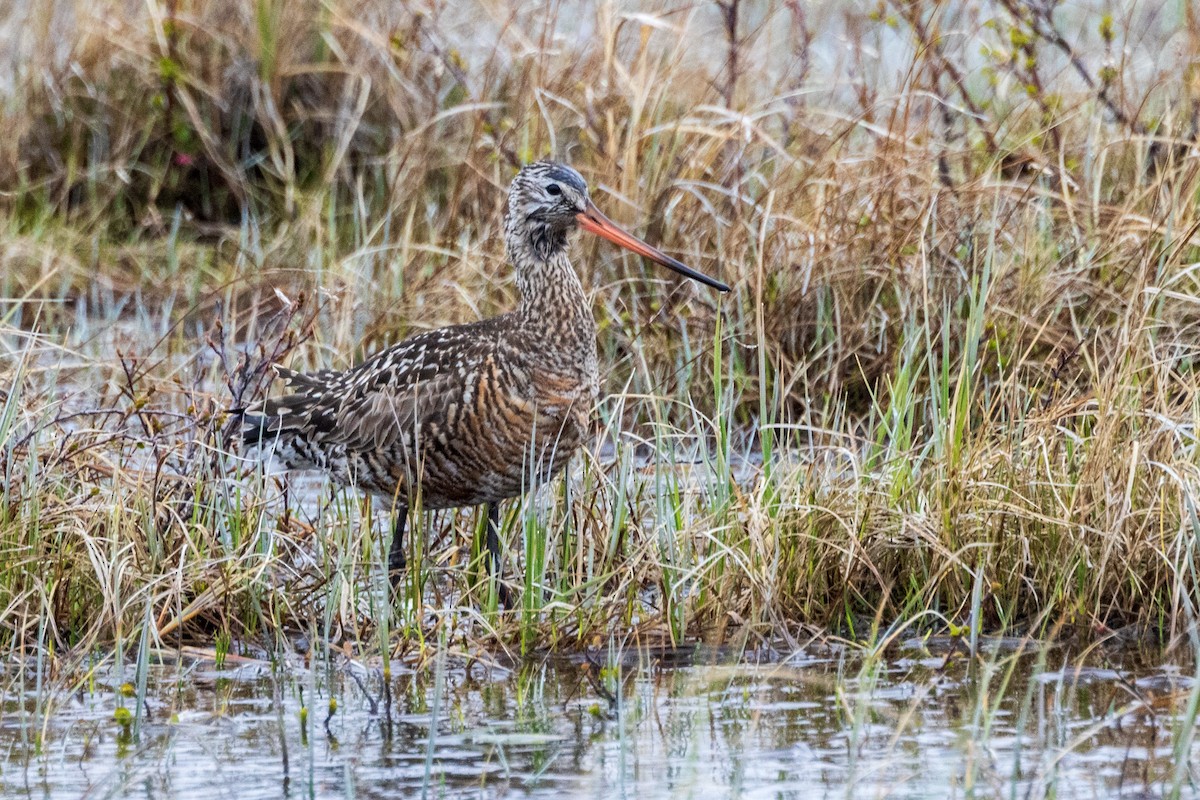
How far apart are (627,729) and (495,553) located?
1147mm

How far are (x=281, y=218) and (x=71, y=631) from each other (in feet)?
14.2

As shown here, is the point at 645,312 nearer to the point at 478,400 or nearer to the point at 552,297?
the point at 552,297

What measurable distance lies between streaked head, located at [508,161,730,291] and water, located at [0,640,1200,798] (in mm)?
1463

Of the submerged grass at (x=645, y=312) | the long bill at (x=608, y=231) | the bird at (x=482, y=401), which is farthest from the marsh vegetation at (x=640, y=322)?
the long bill at (x=608, y=231)

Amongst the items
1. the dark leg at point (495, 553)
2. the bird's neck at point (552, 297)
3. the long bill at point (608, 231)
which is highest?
the long bill at point (608, 231)

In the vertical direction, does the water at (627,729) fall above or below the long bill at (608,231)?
below

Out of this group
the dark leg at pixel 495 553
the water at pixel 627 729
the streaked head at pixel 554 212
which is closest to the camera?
the water at pixel 627 729


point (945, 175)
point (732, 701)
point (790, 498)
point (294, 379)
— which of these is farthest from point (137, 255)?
point (732, 701)

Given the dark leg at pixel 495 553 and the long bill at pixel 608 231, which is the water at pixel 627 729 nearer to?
the dark leg at pixel 495 553

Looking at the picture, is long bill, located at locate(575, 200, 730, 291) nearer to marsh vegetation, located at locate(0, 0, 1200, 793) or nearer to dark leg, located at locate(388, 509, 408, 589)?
marsh vegetation, located at locate(0, 0, 1200, 793)

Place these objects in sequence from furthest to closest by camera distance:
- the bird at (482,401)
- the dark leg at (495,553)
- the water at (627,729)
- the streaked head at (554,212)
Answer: the streaked head at (554,212)
the bird at (482,401)
the dark leg at (495,553)
the water at (627,729)

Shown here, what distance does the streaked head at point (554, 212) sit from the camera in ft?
19.0

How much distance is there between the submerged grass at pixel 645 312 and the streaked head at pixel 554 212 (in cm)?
55

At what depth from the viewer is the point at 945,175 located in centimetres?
709
